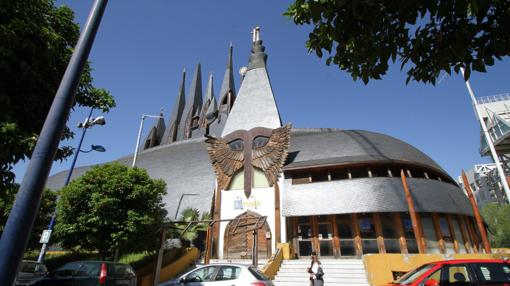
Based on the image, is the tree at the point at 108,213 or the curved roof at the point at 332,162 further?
the curved roof at the point at 332,162

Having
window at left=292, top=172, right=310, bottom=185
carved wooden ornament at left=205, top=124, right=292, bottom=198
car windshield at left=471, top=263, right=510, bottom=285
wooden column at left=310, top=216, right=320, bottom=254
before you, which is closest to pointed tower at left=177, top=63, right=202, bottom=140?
carved wooden ornament at left=205, top=124, right=292, bottom=198

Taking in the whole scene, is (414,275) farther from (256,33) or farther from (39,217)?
(256,33)

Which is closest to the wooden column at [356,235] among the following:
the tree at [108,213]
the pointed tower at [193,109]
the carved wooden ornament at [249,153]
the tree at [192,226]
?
the carved wooden ornament at [249,153]

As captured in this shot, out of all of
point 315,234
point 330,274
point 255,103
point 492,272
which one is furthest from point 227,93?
point 492,272

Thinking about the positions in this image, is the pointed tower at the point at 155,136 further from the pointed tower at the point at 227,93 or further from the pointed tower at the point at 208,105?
the pointed tower at the point at 227,93

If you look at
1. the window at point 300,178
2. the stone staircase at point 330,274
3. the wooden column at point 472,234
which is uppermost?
the window at point 300,178

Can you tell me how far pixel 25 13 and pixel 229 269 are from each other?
7282mm

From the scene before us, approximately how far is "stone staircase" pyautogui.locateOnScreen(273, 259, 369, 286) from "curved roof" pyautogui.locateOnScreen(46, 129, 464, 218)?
334cm

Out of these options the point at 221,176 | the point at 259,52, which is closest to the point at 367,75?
the point at 221,176

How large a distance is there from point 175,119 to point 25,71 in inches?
2042

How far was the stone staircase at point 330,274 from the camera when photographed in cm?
1352

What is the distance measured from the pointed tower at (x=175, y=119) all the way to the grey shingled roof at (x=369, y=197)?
3805 centimetres

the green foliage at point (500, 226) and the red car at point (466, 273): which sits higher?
the green foliage at point (500, 226)

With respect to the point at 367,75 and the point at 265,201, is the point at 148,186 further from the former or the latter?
the point at 367,75
